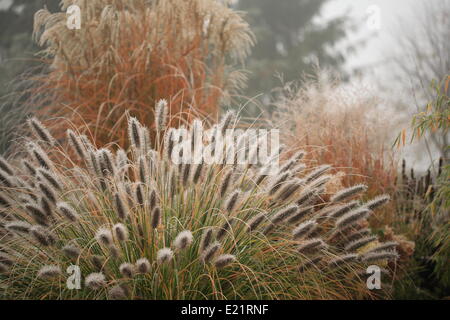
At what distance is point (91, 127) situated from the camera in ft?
12.0

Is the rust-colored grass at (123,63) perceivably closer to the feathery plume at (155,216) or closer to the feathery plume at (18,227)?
the feathery plume at (18,227)

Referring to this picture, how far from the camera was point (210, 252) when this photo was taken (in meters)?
1.84

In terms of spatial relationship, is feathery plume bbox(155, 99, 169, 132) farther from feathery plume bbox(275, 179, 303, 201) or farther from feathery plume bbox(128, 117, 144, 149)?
feathery plume bbox(275, 179, 303, 201)

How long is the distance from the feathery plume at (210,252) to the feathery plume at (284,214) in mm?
379

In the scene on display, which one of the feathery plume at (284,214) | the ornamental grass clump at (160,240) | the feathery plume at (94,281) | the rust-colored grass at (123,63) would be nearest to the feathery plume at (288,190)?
the ornamental grass clump at (160,240)

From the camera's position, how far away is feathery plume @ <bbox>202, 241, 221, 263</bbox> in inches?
71.6

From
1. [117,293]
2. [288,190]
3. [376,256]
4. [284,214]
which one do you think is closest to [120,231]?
[117,293]

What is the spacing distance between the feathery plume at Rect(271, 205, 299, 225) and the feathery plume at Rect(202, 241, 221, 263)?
379mm

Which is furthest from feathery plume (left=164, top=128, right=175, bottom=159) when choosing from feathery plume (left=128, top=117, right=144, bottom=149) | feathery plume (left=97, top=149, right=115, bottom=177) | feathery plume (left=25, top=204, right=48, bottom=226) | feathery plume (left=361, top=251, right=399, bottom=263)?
feathery plume (left=361, top=251, right=399, bottom=263)

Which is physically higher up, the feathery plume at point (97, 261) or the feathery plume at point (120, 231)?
the feathery plume at point (120, 231)

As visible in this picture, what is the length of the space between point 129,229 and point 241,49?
3.09m

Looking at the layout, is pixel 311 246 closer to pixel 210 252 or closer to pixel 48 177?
pixel 210 252

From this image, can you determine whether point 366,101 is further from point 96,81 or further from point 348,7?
Answer: point 348,7

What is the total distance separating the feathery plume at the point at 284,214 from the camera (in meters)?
2.06
